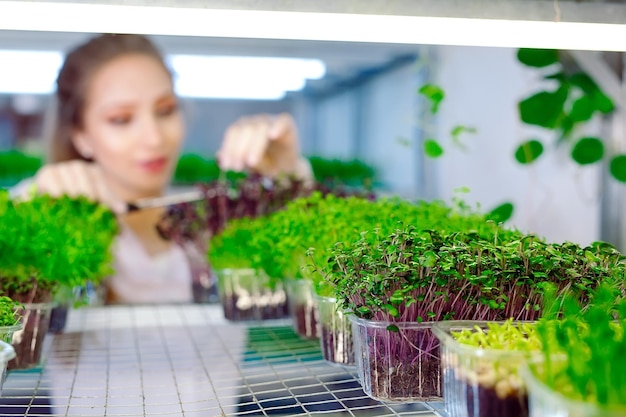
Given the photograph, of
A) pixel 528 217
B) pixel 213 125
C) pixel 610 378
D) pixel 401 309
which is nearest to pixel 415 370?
pixel 401 309

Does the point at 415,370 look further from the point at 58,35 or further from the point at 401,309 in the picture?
the point at 58,35

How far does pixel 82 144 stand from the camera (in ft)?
9.58

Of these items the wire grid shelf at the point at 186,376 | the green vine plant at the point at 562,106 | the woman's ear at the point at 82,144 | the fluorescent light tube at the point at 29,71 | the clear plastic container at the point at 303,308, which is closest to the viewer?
the wire grid shelf at the point at 186,376

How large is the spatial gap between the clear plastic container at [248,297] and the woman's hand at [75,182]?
0.98 m

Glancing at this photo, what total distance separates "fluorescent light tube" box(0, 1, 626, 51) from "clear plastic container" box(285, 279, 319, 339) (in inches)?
22.1

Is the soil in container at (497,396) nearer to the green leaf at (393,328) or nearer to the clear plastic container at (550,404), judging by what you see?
the clear plastic container at (550,404)

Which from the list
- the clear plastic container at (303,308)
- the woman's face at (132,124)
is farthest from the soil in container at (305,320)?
the woman's face at (132,124)

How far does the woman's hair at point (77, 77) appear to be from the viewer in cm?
288

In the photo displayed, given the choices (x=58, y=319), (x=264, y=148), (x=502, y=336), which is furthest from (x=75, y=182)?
(x=502, y=336)

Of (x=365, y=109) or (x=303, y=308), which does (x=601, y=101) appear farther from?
(x=365, y=109)

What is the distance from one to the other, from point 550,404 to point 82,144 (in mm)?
2518

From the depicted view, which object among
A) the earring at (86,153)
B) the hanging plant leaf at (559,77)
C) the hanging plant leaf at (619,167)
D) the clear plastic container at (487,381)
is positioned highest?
the hanging plant leaf at (559,77)

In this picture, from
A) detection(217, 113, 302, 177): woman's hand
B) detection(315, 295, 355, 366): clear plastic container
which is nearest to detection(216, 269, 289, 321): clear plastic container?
detection(315, 295, 355, 366): clear plastic container

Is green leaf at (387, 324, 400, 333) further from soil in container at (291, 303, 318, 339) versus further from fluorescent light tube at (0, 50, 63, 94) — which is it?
fluorescent light tube at (0, 50, 63, 94)
